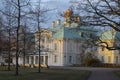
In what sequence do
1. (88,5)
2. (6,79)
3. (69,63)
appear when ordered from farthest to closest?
(69,63) < (6,79) < (88,5)

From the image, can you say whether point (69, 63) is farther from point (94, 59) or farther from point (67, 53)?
point (94, 59)

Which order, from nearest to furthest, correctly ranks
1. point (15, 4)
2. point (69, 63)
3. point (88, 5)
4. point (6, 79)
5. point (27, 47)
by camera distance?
point (88, 5) → point (6, 79) → point (15, 4) → point (27, 47) → point (69, 63)

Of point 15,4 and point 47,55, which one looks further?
point 47,55

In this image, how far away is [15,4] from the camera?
38.8m

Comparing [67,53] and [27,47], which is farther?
[67,53]

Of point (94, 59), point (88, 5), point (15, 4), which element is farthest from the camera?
point (94, 59)

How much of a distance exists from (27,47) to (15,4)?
75.3 ft

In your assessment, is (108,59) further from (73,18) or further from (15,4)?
(73,18)

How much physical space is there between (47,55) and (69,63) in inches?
323

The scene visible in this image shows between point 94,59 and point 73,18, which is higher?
point 73,18

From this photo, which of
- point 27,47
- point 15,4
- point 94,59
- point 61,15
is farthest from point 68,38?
point 61,15

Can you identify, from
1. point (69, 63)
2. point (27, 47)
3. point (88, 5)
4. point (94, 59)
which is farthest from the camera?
point (69, 63)

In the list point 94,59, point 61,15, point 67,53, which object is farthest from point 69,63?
point 61,15

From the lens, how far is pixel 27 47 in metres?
61.2
